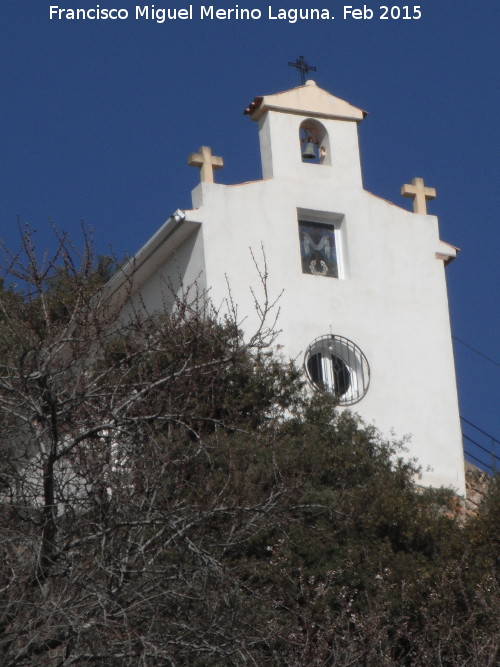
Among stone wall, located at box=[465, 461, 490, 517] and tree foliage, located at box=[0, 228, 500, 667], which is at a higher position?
stone wall, located at box=[465, 461, 490, 517]

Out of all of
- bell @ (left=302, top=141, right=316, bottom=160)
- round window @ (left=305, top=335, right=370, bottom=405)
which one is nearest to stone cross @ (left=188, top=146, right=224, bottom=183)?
bell @ (left=302, top=141, right=316, bottom=160)

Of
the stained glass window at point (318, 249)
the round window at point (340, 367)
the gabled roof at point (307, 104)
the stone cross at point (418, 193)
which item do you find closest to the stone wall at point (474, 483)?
the round window at point (340, 367)

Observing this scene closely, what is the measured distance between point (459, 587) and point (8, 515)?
6.28 meters

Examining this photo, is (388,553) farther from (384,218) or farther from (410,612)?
(384,218)

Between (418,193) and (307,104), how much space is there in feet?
7.66

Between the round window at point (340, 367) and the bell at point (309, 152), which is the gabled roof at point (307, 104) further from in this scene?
the round window at point (340, 367)

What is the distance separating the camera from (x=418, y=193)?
1003 inches

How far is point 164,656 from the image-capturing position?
11.6 m

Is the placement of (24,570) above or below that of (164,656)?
above

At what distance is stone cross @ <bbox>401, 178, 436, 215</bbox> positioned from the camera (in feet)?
83.2

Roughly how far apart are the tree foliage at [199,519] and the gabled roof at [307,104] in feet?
15.2

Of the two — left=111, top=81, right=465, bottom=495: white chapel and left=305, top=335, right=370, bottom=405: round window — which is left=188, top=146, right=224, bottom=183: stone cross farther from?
left=305, top=335, right=370, bottom=405: round window

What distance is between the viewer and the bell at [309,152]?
81.3ft

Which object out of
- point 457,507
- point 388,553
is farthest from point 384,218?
point 388,553
